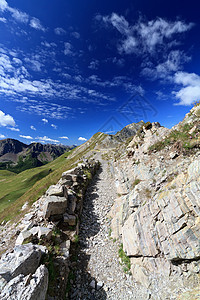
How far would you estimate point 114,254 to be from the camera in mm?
11359

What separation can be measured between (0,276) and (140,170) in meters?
17.1

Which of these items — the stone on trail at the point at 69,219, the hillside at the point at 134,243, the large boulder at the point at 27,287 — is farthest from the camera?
the stone on trail at the point at 69,219

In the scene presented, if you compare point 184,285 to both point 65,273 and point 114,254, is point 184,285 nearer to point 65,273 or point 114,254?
point 114,254

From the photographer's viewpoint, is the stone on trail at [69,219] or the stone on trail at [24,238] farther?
the stone on trail at [69,219]

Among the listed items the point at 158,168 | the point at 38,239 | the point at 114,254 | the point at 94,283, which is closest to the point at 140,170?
the point at 158,168

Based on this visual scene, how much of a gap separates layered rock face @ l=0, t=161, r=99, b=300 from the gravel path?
1609 mm

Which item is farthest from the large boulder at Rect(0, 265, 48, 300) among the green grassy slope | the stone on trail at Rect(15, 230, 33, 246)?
the green grassy slope

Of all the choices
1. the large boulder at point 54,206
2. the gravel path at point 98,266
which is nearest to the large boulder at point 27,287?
the gravel path at point 98,266

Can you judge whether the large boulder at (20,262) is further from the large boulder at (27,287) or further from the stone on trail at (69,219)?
the stone on trail at (69,219)

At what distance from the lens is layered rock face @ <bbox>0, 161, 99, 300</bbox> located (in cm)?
549

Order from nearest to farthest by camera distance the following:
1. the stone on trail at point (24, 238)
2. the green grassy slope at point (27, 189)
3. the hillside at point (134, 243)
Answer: the hillside at point (134, 243) → the stone on trail at point (24, 238) → the green grassy slope at point (27, 189)

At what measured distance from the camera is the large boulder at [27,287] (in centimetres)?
502

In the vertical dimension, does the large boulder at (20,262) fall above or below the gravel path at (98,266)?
above

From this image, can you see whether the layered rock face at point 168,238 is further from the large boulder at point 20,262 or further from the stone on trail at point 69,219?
the large boulder at point 20,262
